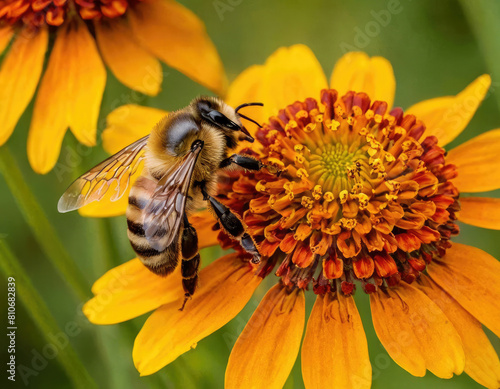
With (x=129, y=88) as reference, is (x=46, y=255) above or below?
below

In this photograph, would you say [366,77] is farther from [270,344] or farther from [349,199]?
[270,344]

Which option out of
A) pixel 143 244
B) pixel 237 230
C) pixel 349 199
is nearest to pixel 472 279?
pixel 349 199

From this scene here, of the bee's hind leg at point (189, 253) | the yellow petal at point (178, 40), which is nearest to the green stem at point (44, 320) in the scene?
the bee's hind leg at point (189, 253)

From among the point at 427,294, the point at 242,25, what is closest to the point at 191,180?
the point at 427,294

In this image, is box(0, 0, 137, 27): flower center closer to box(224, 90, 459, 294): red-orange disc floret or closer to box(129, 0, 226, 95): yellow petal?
box(129, 0, 226, 95): yellow petal

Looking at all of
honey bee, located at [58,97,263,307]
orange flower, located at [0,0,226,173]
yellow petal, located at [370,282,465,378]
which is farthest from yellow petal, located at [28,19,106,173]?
yellow petal, located at [370,282,465,378]

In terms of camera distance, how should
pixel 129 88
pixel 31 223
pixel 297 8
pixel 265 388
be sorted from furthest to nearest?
pixel 297 8 → pixel 129 88 → pixel 31 223 → pixel 265 388

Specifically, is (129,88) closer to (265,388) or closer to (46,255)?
(46,255)
